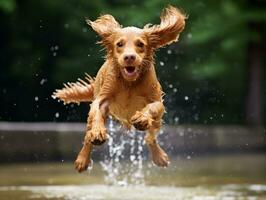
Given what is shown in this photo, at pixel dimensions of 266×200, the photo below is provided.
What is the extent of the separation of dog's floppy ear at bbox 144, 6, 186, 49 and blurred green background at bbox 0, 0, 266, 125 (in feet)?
35.9

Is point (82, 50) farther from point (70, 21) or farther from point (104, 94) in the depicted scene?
point (104, 94)

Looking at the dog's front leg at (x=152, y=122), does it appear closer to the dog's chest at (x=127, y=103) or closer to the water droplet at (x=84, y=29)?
the dog's chest at (x=127, y=103)

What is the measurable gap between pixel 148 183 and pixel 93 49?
11482mm

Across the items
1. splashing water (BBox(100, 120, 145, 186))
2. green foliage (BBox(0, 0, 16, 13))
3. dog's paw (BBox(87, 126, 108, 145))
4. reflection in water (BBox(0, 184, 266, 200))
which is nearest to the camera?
dog's paw (BBox(87, 126, 108, 145))

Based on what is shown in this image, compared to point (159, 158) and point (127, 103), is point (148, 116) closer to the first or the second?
point (127, 103)

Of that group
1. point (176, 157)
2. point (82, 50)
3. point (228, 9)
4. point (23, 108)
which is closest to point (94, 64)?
point (82, 50)

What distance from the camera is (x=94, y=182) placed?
9.27 m

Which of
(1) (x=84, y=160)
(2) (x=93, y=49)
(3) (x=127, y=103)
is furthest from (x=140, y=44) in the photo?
(2) (x=93, y=49)

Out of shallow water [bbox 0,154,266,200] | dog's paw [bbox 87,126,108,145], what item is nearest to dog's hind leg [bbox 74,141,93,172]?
Result: dog's paw [bbox 87,126,108,145]

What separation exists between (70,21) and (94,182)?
1166cm

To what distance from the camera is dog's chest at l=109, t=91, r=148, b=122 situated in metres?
6.79

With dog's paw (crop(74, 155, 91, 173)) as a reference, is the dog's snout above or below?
above

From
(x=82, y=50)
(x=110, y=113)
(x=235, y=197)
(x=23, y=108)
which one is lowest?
(x=235, y=197)

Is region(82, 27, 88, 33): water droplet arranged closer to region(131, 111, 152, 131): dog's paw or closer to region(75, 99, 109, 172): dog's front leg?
region(75, 99, 109, 172): dog's front leg
